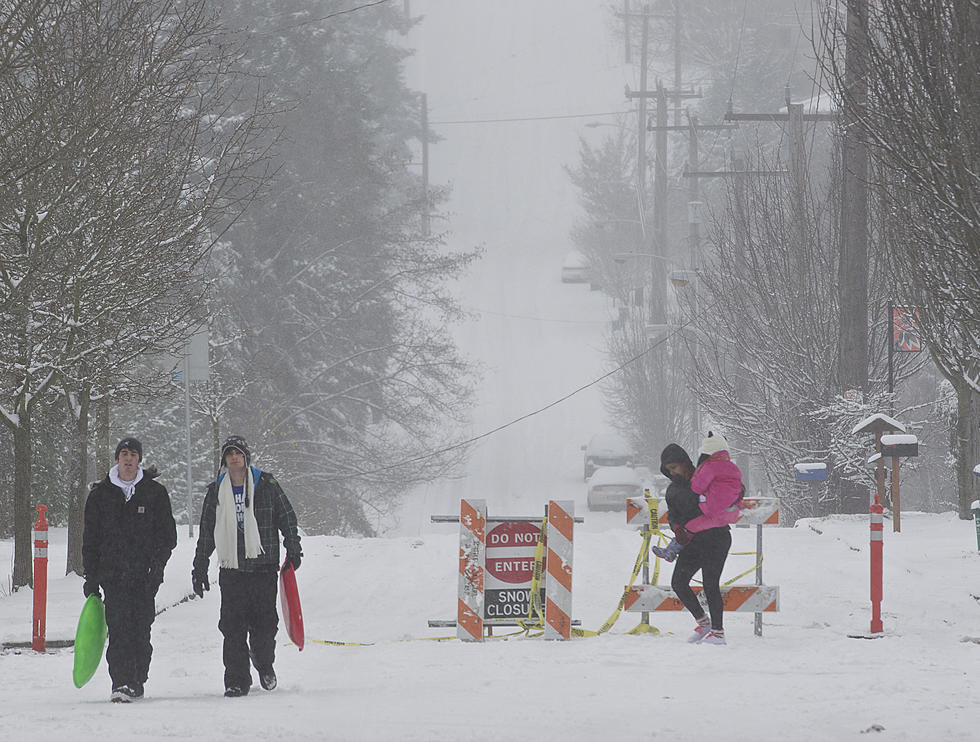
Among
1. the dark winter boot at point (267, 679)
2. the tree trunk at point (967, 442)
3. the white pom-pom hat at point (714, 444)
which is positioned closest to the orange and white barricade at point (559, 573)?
the white pom-pom hat at point (714, 444)

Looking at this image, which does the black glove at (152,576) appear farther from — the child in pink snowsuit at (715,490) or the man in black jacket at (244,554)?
the child in pink snowsuit at (715,490)

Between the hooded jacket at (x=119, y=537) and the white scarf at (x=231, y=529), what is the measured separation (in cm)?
30

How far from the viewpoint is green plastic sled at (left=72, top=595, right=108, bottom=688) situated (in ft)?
27.6

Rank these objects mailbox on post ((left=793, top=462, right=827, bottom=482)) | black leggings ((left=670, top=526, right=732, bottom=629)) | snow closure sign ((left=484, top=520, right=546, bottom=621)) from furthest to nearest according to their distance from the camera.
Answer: mailbox on post ((left=793, top=462, right=827, bottom=482)), snow closure sign ((left=484, top=520, right=546, bottom=621)), black leggings ((left=670, top=526, right=732, bottom=629))

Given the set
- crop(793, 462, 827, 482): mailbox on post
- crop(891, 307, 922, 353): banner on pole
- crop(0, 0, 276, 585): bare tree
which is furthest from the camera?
crop(891, 307, 922, 353): banner on pole

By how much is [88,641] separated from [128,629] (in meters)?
0.28

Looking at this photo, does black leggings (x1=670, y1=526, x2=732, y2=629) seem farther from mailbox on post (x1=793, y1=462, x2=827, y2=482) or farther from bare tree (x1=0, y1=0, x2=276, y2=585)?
mailbox on post (x1=793, y1=462, x2=827, y2=482)

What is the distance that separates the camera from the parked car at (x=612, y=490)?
41.3 metres

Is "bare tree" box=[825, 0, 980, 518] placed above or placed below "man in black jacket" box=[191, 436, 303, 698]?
above

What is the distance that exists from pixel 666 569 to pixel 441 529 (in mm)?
26590

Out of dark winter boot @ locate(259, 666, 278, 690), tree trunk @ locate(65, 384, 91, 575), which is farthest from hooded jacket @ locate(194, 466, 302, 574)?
tree trunk @ locate(65, 384, 91, 575)

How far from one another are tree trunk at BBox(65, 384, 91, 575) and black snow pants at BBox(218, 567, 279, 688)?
7.10 m

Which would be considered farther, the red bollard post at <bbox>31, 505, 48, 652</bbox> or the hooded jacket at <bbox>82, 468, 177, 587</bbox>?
the red bollard post at <bbox>31, 505, 48, 652</bbox>

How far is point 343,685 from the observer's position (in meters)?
8.90
